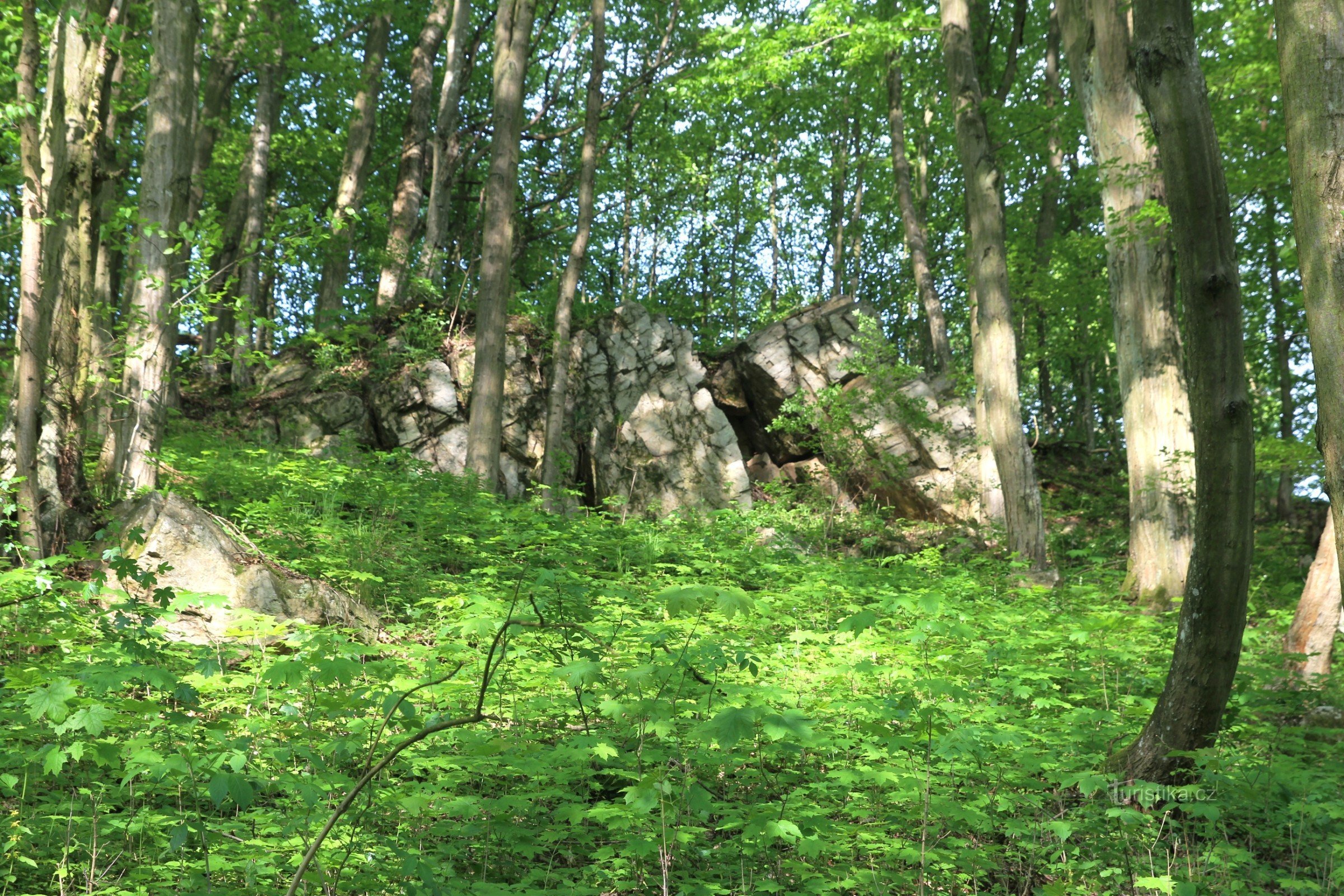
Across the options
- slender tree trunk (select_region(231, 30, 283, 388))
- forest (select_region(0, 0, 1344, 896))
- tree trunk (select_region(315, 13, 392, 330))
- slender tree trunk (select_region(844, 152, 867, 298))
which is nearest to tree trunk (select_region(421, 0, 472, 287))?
forest (select_region(0, 0, 1344, 896))

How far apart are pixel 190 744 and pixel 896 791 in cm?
300

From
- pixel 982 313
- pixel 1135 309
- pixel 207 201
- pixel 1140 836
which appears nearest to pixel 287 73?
pixel 207 201

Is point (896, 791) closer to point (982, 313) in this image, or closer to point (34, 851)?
point (34, 851)

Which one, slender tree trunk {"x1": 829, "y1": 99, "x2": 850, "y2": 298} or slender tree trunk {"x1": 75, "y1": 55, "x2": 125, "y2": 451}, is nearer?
slender tree trunk {"x1": 75, "y1": 55, "x2": 125, "y2": 451}

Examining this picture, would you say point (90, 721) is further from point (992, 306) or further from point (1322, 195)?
point (992, 306)

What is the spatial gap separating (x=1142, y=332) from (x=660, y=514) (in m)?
8.55

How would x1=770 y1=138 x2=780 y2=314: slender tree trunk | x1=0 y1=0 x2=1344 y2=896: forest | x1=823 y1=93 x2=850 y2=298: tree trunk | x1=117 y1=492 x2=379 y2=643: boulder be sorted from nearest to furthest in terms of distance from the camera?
1. x1=0 y1=0 x2=1344 y2=896: forest
2. x1=117 y1=492 x2=379 y2=643: boulder
3. x1=823 y1=93 x2=850 y2=298: tree trunk
4. x1=770 y1=138 x2=780 y2=314: slender tree trunk

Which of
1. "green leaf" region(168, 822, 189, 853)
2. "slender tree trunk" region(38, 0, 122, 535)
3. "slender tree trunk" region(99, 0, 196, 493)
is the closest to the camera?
"green leaf" region(168, 822, 189, 853)

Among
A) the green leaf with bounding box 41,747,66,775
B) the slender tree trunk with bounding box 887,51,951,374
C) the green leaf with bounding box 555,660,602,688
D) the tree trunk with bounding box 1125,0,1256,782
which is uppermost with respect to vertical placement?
the slender tree trunk with bounding box 887,51,951,374

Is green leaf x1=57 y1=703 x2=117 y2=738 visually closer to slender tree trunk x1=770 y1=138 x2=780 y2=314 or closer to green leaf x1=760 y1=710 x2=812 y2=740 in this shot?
green leaf x1=760 y1=710 x2=812 y2=740

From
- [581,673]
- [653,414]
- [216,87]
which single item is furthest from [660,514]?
[581,673]

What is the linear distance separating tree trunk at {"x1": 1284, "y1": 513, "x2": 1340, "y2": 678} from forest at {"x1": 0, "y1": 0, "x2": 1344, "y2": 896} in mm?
31

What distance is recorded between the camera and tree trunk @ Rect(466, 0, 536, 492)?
11742mm

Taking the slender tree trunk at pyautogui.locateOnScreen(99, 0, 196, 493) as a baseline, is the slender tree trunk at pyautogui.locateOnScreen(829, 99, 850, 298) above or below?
above
